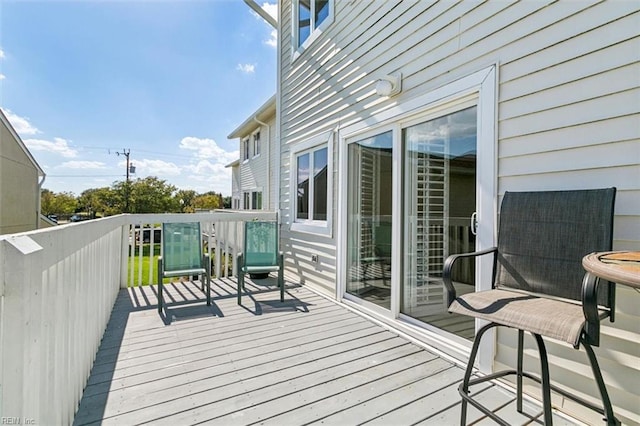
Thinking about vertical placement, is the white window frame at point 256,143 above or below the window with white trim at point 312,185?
above

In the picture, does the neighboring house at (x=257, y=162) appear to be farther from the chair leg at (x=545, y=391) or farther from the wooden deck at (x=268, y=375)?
the chair leg at (x=545, y=391)

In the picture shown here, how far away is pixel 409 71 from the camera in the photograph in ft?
9.73

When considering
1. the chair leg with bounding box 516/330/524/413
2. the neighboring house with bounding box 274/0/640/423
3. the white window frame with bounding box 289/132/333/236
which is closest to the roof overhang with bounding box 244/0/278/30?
the neighboring house with bounding box 274/0/640/423

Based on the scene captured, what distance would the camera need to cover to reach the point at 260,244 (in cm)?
435

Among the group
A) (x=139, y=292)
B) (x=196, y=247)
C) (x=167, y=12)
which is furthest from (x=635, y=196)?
(x=167, y=12)

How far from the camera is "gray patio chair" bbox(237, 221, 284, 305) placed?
13.5ft

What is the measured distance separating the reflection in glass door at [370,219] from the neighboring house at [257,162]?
17.3 ft

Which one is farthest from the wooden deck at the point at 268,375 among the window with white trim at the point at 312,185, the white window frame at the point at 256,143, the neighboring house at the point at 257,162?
the white window frame at the point at 256,143

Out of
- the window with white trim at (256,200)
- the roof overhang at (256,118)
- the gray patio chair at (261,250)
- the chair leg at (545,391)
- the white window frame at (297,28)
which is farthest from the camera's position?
the window with white trim at (256,200)

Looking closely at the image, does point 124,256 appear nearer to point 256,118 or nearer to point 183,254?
point 183,254

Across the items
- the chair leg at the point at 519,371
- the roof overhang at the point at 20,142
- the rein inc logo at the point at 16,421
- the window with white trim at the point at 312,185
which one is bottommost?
the chair leg at the point at 519,371

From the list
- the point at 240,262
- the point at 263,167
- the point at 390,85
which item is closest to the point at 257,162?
the point at 263,167

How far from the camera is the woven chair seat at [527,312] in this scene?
4.06 feet

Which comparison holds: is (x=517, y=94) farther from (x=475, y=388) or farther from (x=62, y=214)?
(x=62, y=214)
